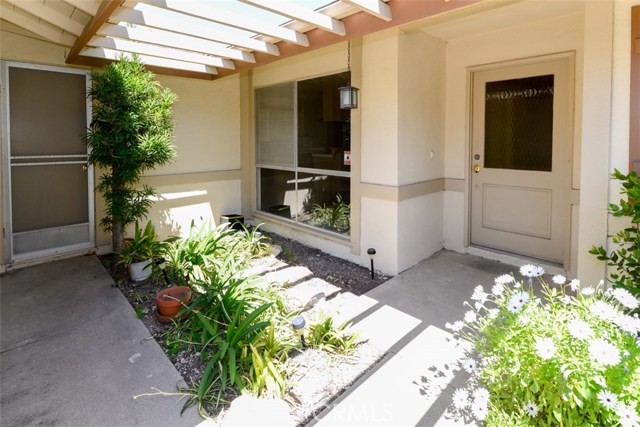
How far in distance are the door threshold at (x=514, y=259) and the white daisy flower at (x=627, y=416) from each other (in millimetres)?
2933

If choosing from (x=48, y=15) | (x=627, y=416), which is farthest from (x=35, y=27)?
(x=627, y=416)

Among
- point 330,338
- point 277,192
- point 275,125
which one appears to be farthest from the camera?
point 277,192

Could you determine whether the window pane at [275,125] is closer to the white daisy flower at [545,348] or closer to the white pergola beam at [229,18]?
the white pergola beam at [229,18]

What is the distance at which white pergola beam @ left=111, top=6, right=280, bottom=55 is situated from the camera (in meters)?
3.09

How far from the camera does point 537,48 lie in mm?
3951

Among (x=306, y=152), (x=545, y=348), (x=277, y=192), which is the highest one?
(x=306, y=152)

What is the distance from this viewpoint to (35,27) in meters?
3.82

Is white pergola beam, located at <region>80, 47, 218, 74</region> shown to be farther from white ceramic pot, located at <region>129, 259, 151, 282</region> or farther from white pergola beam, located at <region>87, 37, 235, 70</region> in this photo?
white ceramic pot, located at <region>129, 259, 151, 282</region>

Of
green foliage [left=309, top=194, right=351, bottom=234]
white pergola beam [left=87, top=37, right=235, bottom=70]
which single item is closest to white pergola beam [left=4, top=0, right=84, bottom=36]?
white pergola beam [left=87, top=37, right=235, bottom=70]

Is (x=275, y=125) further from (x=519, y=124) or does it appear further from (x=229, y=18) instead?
(x=519, y=124)

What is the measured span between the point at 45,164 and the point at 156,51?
1959 mm

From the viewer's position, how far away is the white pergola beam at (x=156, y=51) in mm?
3754

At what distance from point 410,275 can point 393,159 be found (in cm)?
129

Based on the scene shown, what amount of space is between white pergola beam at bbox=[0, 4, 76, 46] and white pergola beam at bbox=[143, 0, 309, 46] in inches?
76.9
